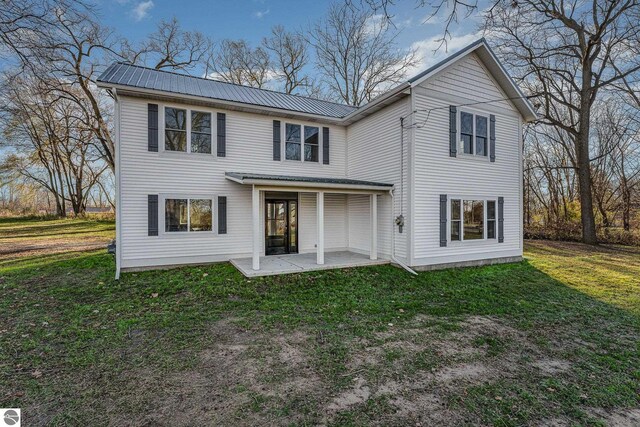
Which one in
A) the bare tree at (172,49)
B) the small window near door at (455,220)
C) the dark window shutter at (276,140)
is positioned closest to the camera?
the small window near door at (455,220)

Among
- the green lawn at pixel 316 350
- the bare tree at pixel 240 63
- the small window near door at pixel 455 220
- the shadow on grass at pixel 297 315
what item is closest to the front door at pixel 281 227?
the shadow on grass at pixel 297 315

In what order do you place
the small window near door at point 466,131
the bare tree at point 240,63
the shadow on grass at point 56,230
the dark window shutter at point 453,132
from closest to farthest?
the dark window shutter at point 453,132 < the small window near door at point 466,131 < the shadow on grass at point 56,230 < the bare tree at point 240,63

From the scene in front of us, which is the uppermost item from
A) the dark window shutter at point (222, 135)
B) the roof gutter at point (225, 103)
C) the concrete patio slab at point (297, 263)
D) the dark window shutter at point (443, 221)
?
the roof gutter at point (225, 103)

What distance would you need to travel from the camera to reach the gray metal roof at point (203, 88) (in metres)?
8.30

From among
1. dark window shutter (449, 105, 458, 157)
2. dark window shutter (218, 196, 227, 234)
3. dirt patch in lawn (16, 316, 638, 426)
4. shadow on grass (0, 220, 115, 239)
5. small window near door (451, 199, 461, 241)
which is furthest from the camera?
shadow on grass (0, 220, 115, 239)

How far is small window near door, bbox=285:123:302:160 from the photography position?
10.2 meters

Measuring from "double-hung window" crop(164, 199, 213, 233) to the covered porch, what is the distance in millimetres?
1241

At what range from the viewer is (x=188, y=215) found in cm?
868

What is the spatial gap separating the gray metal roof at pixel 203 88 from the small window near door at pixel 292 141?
62 cm

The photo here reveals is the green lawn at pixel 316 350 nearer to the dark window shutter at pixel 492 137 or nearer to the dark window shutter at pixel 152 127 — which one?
the dark window shutter at pixel 152 127

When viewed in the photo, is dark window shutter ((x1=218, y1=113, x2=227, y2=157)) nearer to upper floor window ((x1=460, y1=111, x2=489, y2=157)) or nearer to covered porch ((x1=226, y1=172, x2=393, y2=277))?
covered porch ((x1=226, y1=172, x2=393, y2=277))

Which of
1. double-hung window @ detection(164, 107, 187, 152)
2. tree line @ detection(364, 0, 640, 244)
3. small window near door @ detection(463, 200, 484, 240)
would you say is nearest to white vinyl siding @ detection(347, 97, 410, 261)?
small window near door @ detection(463, 200, 484, 240)

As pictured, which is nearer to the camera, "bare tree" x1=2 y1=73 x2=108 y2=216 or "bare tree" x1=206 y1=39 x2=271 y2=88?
A: "bare tree" x1=2 y1=73 x2=108 y2=216

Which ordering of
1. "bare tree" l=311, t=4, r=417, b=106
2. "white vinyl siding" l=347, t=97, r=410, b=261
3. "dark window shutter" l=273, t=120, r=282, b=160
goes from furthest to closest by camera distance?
1. "bare tree" l=311, t=4, r=417, b=106
2. "dark window shutter" l=273, t=120, r=282, b=160
3. "white vinyl siding" l=347, t=97, r=410, b=261
